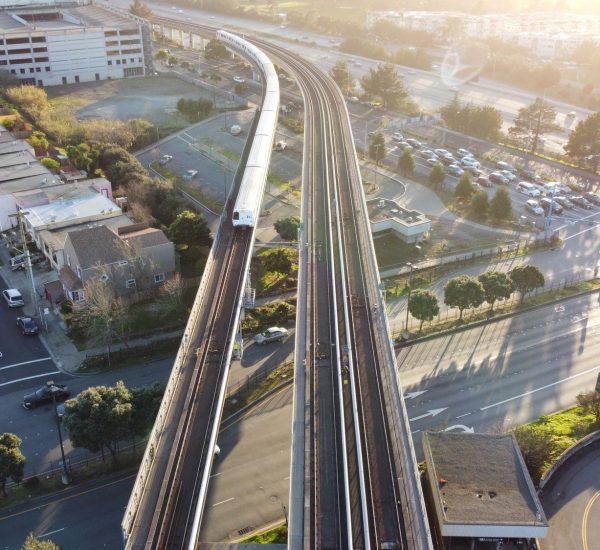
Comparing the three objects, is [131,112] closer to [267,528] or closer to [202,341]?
[202,341]

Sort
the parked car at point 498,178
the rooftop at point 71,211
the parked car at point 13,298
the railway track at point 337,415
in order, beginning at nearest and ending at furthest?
the railway track at point 337,415 < the parked car at point 13,298 < the rooftop at point 71,211 < the parked car at point 498,178

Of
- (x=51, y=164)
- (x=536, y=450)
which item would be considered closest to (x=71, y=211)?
(x=51, y=164)

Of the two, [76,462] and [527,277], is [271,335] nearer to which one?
[76,462]

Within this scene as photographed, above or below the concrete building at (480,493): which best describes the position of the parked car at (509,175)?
Answer: above

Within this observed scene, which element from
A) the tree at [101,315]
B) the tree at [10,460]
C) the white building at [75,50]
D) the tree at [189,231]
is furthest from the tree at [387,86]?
the tree at [10,460]

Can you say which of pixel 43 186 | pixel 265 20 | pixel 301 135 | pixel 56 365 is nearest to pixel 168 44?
pixel 265 20

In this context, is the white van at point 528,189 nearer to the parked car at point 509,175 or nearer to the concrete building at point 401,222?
the parked car at point 509,175
